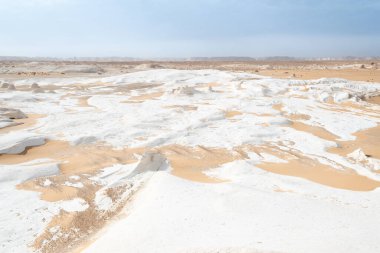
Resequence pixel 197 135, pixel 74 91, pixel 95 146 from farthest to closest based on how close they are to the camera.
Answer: pixel 74 91 → pixel 197 135 → pixel 95 146

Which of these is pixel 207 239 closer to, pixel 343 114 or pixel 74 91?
pixel 343 114

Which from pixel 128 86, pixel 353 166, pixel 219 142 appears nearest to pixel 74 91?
pixel 128 86

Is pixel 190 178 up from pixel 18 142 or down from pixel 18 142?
down

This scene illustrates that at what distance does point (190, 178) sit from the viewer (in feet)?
27.0

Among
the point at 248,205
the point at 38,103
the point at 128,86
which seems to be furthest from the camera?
the point at 128,86

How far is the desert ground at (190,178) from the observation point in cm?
519

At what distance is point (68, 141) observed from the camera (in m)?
11.2

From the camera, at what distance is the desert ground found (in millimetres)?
5191

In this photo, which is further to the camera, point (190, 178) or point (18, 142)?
point (18, 142)

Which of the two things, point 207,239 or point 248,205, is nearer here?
point 207,239

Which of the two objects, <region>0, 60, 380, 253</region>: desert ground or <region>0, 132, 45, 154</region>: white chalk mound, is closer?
<region>0, 60, 380, 253</region>: desert ground

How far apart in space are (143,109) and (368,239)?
13.0m

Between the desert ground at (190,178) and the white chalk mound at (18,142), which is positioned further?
the white chalk mound at (18,142)

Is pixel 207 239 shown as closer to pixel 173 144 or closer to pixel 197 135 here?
pixel 173 144
